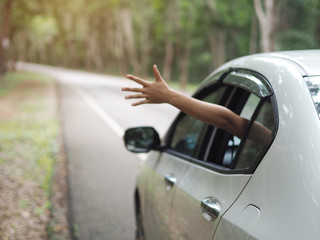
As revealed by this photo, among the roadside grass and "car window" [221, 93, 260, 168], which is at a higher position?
"car window" [221, 93, 260, 168]

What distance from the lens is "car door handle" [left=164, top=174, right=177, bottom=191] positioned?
7.94 ft

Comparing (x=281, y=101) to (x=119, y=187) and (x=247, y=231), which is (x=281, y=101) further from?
(x=119, y=187)

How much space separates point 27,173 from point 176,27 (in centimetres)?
2738

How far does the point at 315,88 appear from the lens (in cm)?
153

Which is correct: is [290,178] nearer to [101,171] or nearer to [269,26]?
[101,171]

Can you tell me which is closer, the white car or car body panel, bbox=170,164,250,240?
the white car

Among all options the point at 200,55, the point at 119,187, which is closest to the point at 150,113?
the point at 119,187

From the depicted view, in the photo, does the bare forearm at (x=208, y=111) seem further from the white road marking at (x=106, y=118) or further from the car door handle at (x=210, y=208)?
the white road marking at (x=106, y=118)

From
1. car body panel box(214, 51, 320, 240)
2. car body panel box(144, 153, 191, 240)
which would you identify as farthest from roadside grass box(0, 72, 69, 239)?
car body panel box(214, 51, 320, 240)

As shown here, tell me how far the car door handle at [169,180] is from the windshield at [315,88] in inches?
43.1

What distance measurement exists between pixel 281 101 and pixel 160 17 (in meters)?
43.2

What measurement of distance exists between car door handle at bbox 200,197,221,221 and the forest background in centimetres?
1423

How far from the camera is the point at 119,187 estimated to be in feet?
20.0

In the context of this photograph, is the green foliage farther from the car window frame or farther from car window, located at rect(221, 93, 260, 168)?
car window, located at rect(221, 93, 260, 168)
